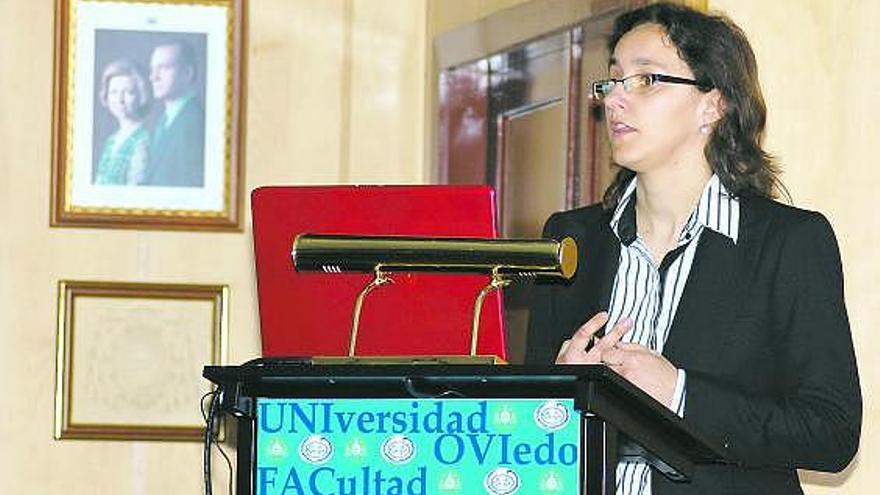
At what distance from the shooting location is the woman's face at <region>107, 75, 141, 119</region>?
4.69 metres

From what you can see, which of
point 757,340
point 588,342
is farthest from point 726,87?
point 588,342

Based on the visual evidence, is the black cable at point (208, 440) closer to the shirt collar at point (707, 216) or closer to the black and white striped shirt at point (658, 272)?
the black and white striped shirt at point (658, 272)

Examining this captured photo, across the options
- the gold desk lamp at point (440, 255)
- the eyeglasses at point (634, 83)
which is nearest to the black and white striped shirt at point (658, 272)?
the eyeglasses at point (634, 83)

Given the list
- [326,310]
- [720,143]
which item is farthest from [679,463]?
[720,143]

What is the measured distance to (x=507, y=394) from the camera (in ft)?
5.86

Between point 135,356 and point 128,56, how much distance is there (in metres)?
0.76

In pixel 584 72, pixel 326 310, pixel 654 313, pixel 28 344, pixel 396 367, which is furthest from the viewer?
pixel 28 344

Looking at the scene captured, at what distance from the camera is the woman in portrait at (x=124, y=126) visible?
4.68m

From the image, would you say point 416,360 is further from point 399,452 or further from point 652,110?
point 652,110

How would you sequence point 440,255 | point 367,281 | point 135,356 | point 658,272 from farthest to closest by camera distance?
point 135,356 → point 658,272 → point 367,281 → point 440,255

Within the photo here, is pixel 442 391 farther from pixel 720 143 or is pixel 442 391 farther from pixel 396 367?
pixel 720 143

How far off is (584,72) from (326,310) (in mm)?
1904

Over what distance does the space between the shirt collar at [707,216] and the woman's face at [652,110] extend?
0.07 meters

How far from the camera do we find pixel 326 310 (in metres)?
2.18
